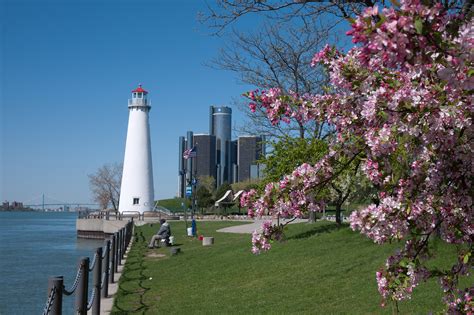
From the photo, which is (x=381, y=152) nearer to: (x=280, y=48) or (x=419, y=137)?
(x=419, y=137)

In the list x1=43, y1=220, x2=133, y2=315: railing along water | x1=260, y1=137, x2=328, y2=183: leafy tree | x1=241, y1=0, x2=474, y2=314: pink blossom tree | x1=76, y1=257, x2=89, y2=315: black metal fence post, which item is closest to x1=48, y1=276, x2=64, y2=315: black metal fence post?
x1=43, y1=220, x2=133, y2=315: railing along water

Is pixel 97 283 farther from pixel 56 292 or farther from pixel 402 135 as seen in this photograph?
pixel 402 135

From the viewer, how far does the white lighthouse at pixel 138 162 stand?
6072 cm

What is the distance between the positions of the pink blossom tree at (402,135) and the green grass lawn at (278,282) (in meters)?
3.91

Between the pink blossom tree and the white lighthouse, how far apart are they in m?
56.3

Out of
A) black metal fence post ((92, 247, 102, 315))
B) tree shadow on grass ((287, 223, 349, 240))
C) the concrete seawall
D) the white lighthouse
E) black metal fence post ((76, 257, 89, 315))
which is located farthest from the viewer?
the white lighthouse

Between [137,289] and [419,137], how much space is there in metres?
10.8

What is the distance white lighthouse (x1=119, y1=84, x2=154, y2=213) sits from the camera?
60.7 m

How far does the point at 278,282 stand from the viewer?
39.8 ft

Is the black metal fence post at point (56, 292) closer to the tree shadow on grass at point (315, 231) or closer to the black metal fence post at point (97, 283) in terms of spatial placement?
the black metal fence post at point (97, 283)

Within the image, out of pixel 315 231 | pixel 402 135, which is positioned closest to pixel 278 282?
pixel 402 135

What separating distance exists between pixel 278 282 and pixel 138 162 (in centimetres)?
4994

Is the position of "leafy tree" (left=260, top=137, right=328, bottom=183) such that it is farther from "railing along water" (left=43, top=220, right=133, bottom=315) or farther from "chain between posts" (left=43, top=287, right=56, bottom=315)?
"chain between posts" (left=43, top=287, right=56, bottom=315)

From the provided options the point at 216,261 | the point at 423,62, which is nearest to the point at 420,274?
the point at 423,62
